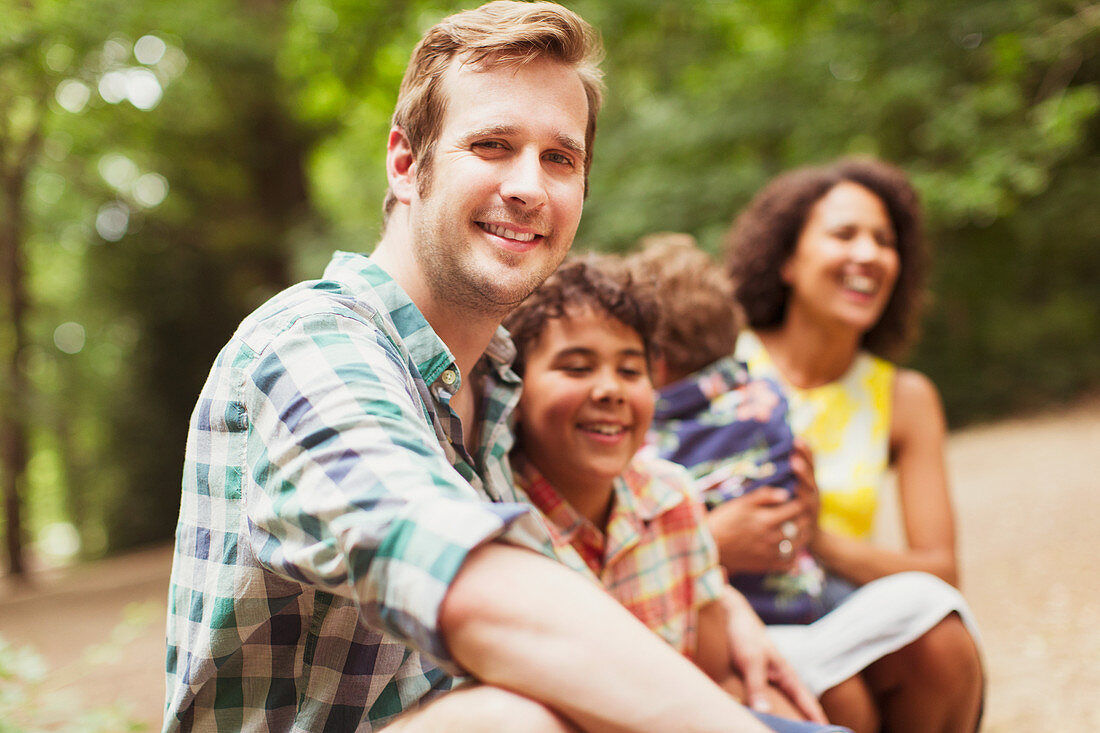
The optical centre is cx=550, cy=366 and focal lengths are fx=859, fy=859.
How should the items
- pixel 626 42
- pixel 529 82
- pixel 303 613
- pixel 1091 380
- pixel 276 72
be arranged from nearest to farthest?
pixel 303 613 → pixel 529 82 → pixel 626 42 → pixel 276 72 → pixel 1091 380

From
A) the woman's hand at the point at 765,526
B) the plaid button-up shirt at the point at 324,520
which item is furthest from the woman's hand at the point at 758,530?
the plaid button-up shirt at the point at 324,520

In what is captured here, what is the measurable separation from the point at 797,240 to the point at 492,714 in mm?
2585

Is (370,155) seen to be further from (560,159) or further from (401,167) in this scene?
(560,159)

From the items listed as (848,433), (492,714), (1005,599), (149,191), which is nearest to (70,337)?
(149,191)

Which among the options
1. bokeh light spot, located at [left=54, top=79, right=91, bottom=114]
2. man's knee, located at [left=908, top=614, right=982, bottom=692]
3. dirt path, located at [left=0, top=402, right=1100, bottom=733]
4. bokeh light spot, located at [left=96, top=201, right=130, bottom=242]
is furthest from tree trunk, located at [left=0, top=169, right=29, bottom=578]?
man's knee, located at [left=908, top=614, right=982, bottom=692]

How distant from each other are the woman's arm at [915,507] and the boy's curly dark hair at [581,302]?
980mm

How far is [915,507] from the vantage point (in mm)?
2842

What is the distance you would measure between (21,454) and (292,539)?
12475mm

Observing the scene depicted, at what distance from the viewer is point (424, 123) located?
1.62m

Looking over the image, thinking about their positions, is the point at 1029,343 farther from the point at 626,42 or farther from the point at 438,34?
the point at 438,34

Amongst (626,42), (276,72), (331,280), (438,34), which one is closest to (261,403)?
(331,280)

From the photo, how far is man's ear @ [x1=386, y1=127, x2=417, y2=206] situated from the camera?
1.67 metres

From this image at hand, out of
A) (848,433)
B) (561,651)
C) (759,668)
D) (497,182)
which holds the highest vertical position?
(497,182)

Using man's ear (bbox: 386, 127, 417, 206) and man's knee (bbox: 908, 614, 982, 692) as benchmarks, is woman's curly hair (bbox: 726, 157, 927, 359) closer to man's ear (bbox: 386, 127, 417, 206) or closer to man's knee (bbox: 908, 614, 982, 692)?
man's knee (bbox: 908, 614, 982, 692)
